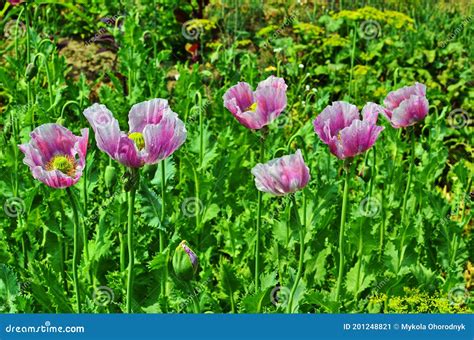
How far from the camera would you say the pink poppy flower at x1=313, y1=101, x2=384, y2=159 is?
5.82 ft

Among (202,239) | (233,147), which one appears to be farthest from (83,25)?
(202,239)

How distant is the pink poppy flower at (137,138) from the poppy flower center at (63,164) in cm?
17

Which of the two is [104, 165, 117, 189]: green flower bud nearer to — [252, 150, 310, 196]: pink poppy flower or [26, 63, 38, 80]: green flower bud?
[252, 150, 310, 196]: pink poppy flower

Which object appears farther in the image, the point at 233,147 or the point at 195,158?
the point at 233,147

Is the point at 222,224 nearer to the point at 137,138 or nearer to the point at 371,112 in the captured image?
the point at 371,112

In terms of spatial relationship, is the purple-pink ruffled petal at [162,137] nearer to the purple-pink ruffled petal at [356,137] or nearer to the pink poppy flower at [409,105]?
the purple-pink ruffled petal at [356,137]

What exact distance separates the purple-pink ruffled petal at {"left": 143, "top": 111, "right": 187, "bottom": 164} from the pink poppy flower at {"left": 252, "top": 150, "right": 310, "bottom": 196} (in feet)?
0.69

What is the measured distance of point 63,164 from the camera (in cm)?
172

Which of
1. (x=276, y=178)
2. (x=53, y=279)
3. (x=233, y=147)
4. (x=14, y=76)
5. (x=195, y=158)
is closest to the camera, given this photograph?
(x=276, y=178)

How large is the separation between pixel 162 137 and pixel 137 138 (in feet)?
0.24

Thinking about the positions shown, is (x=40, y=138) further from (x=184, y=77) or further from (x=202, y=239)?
(x=184, y=77)

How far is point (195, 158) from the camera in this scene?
2.81 metres

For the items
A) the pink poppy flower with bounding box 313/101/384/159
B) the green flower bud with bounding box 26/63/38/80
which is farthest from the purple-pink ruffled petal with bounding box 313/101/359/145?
the green flower bud with bounding box 26/63/38/80

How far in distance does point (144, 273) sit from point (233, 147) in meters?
0.94
